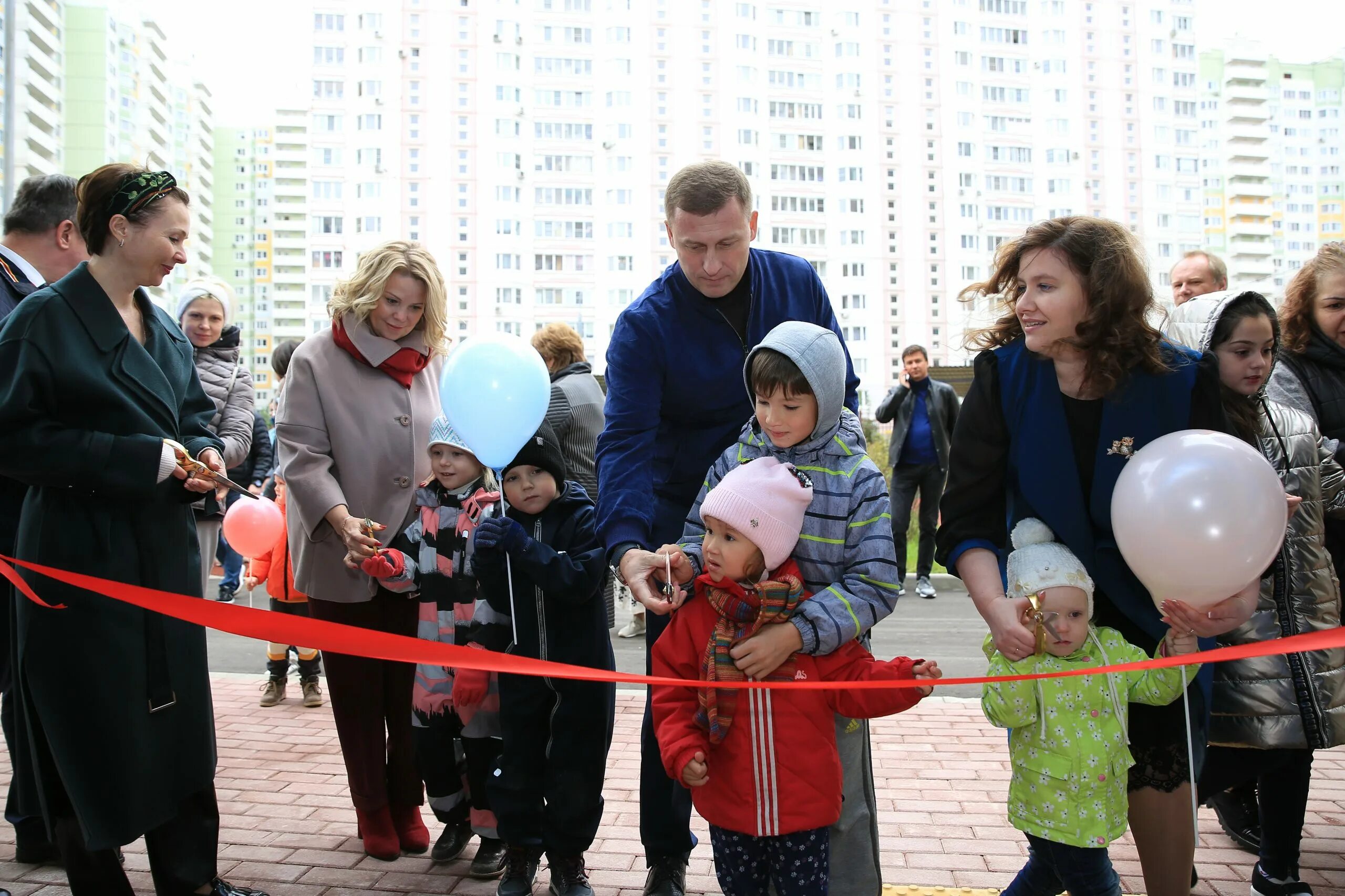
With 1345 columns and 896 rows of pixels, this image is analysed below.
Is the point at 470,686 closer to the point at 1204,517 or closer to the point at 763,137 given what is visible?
the point at 1204,517

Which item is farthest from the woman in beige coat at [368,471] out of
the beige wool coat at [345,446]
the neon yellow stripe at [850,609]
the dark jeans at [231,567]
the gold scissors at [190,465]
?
the dark jeans at [231,567]

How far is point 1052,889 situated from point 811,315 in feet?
5.63

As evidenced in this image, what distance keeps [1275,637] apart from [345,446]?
3.10 meters

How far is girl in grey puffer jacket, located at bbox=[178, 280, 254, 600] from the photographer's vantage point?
17.2 feet

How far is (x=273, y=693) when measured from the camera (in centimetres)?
590

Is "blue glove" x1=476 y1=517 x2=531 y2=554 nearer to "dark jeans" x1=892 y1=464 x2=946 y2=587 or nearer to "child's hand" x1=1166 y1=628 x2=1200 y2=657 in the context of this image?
"child's hand" x1=1166 y1=628 x2=1200 y2=657

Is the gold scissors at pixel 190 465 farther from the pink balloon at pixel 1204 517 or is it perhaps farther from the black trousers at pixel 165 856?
the pink balloon at pixel 1204 517

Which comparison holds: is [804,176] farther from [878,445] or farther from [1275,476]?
[1275,476]

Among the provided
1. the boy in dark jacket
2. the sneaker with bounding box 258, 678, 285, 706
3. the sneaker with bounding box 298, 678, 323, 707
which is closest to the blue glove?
the boy in dark jacket

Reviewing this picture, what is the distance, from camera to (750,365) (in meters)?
2.65

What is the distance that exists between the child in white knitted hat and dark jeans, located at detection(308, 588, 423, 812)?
7.21 ft

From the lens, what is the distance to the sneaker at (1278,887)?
10.1 feet

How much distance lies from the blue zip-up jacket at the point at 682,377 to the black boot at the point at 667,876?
987mm

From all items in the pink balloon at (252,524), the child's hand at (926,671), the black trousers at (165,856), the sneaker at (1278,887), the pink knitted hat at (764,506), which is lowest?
the sneaker at (1278,887)
